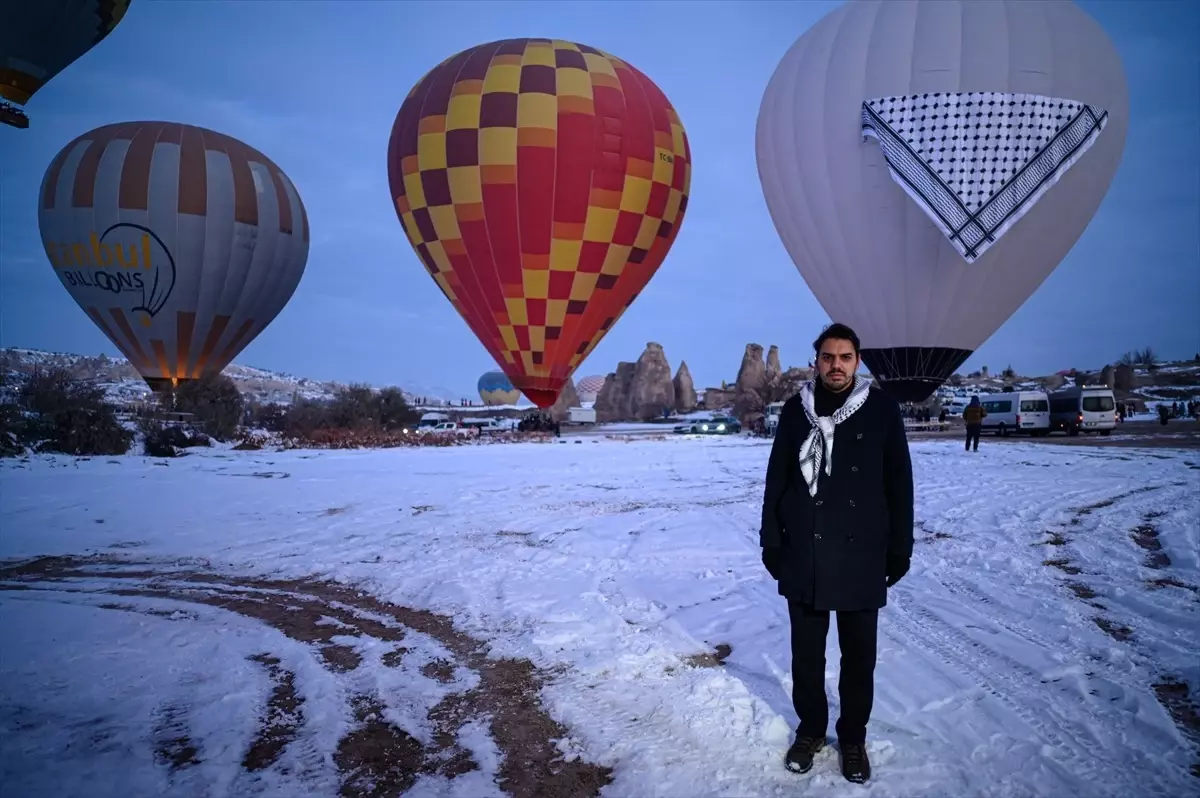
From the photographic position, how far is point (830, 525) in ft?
9.31

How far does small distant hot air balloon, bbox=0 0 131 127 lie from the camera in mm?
11523

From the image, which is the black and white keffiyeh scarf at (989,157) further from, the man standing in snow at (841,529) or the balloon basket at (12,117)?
the balloon basket at (12,117)

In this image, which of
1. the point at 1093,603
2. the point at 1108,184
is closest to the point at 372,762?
the point at 1093,603

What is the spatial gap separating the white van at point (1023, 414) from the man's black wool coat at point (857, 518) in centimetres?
2738

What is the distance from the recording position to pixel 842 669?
9.37 ft

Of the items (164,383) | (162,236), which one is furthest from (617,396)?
(162,236)

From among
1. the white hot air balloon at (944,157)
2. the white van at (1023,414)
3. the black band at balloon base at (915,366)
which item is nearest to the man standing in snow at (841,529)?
the white hot air balloon at (944,157)

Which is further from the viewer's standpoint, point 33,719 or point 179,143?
point 179,143

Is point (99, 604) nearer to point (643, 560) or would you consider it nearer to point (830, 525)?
point (643, 560)

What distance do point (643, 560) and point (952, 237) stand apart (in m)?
10.5

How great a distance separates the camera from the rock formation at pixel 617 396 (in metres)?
68.8

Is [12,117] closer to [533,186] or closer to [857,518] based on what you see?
[533,186]

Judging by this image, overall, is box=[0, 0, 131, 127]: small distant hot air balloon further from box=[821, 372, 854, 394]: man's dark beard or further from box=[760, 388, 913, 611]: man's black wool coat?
box=[760, 388, 913, 611]: man's black wool coat

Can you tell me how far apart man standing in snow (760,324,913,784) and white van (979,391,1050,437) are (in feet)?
89.8
